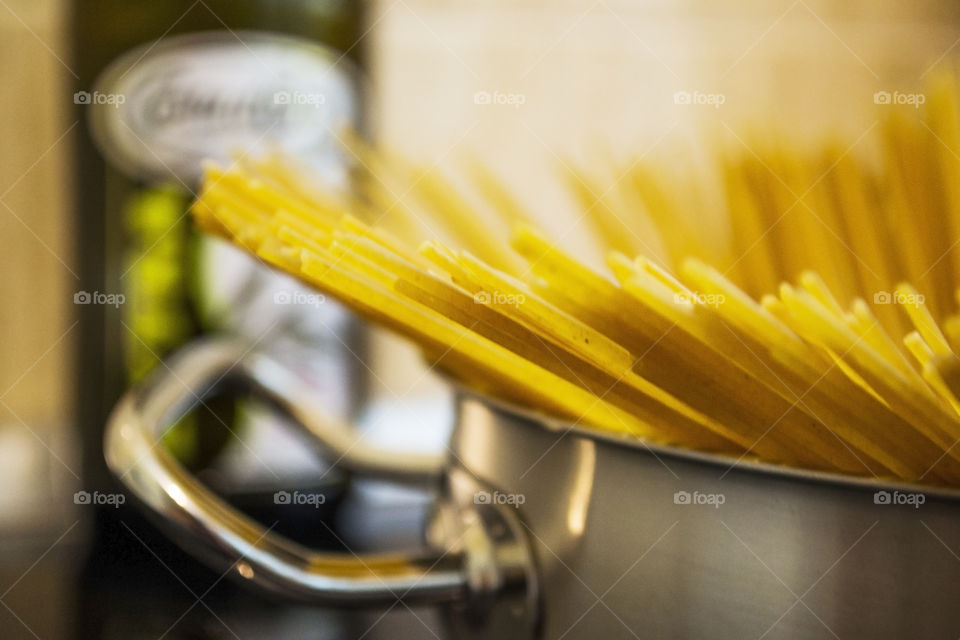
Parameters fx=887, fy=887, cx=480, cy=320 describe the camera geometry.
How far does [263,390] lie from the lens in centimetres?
28

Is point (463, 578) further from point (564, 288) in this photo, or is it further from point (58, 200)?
point (58, 200)

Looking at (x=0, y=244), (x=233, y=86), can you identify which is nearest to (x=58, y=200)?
(x=0, y=244)

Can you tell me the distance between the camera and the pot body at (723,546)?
130 mm

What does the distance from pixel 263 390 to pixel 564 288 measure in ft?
0.53

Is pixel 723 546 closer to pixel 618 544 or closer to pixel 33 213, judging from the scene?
pixel 618 544
